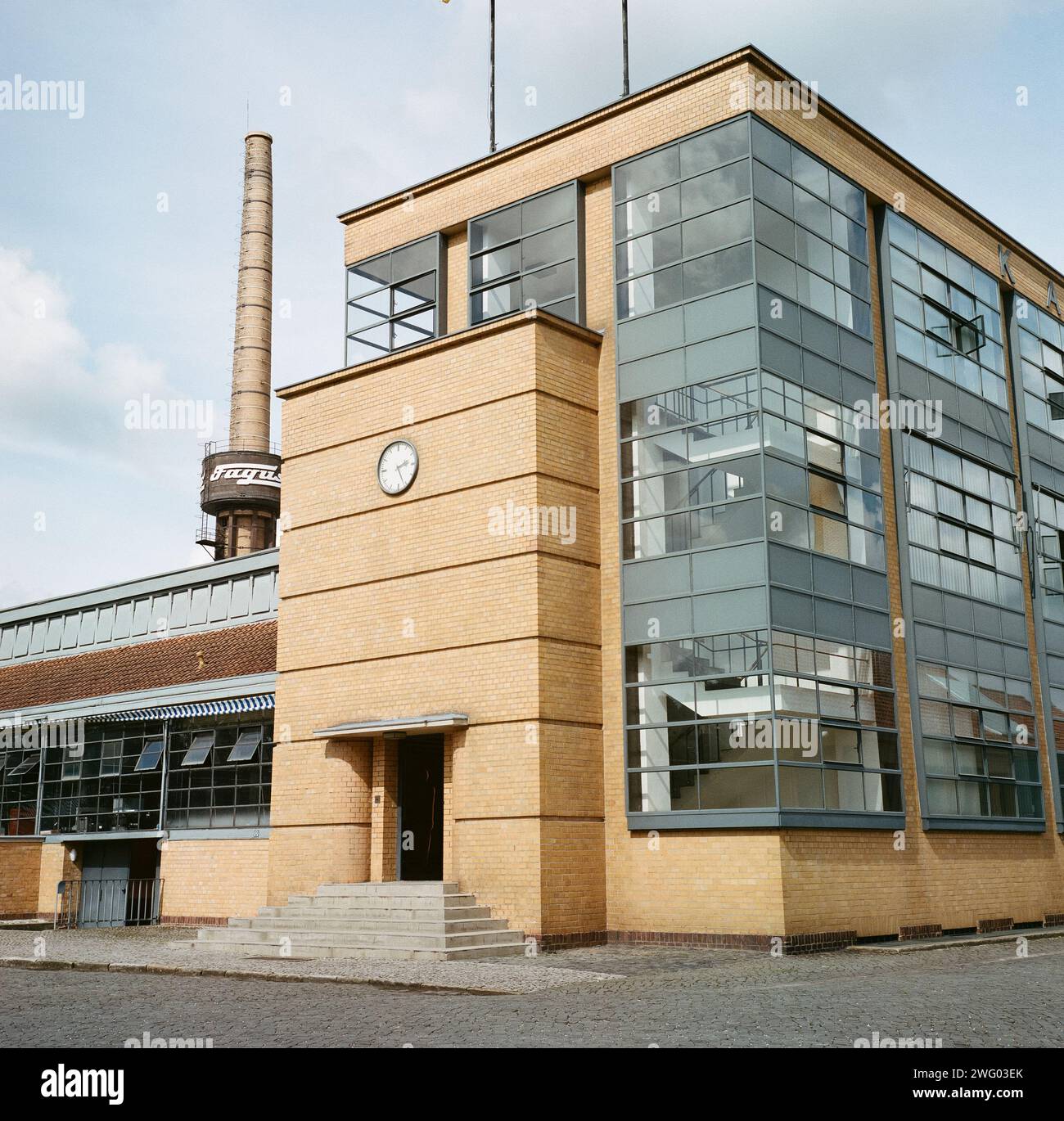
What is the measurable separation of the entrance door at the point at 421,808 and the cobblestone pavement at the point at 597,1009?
541 cm

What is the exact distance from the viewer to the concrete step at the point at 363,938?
15.9m

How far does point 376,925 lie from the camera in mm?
17016

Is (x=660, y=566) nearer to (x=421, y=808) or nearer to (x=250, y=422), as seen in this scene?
(x=421, y=808)

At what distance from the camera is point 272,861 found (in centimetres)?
1991

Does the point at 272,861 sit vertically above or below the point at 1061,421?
below

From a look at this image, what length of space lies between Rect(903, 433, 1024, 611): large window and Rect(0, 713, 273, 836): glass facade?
40.1 feet

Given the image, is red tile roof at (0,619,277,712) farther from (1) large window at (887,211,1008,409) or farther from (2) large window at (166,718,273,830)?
(1) large window at (887,211,1008,409)

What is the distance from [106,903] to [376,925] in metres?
11.1

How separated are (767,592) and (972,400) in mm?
8550

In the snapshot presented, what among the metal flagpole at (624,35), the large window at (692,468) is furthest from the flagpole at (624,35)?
the large window at (692,468)

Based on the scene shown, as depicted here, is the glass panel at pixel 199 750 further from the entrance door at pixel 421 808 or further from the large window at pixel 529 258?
the large window at pixel 529 258

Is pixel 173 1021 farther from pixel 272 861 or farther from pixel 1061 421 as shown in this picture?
pixel 1061 421

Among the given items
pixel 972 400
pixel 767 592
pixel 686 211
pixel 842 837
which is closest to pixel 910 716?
pixel 842 837

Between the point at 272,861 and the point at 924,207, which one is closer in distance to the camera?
the point at 272,861
